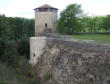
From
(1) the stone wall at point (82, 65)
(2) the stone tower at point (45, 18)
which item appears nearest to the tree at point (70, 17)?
(2) the stone tower at point (45, 18)

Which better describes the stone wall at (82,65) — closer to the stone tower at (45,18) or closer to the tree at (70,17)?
the stone tower at (45,18)

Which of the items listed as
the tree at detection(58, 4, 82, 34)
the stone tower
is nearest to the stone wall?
the stone tower

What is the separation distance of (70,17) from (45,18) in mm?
5025

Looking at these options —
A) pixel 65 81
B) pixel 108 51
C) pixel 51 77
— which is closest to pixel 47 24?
pixel 51 77

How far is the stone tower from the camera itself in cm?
2241

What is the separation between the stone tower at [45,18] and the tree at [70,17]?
2.82m

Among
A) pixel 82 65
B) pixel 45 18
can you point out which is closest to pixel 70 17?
pixel 45 18

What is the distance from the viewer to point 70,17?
26.1m

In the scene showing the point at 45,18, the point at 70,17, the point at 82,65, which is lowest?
the point at 82,65

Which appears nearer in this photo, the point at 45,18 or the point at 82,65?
the point at 82,65

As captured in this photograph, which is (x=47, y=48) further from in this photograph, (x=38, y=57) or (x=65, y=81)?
(x=65, y=81)

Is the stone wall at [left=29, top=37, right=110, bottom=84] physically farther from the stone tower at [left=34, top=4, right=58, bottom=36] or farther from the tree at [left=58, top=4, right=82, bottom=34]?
the tree at [left=58, top=4, right=82, bottom=34]

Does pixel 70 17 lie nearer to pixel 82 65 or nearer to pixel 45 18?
pixel 45 18

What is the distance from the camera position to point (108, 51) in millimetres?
9453
